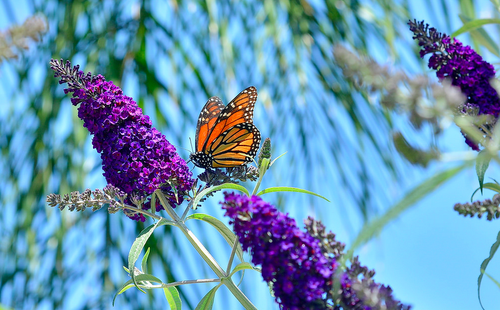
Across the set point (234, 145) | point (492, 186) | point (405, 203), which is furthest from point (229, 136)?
point (405, 203)

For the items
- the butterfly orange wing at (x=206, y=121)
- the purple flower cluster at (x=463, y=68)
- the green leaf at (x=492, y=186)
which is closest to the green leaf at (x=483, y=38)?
the purple flower cluster at (x=463, y=68)

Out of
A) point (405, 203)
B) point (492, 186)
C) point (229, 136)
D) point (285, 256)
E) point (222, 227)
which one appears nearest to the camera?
point (405, 203)

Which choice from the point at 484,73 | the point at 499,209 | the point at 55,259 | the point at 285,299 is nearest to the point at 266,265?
the point at 285,299

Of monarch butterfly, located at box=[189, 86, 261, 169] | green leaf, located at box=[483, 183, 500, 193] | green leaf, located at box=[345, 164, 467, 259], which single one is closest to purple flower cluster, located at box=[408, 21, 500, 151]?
green leaf, located at box=[483, 183, 500, 193]

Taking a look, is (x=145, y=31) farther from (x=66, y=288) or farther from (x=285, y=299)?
(x=285, y=299)

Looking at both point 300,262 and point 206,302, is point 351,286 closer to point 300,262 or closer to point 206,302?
point 300,262

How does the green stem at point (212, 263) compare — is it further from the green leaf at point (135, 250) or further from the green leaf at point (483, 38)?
the green leaf at point (483, 38)
